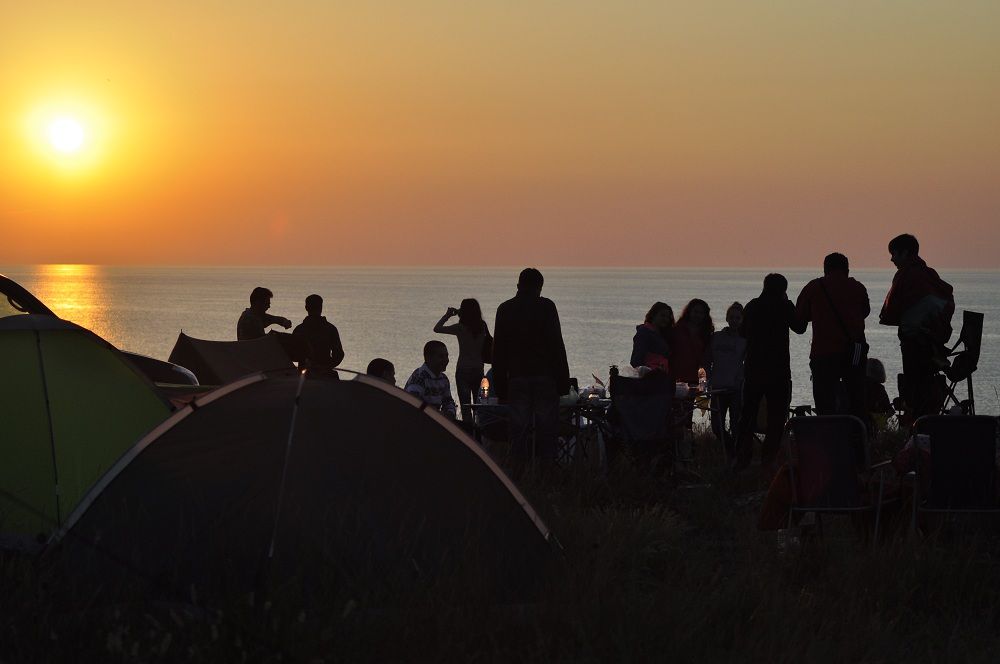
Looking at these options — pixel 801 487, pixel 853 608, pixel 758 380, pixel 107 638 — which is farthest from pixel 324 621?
pixel 758 380

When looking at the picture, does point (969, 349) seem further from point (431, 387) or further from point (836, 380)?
point (431, 387)

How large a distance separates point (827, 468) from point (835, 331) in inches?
173

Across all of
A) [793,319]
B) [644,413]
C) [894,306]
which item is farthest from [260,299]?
[894,306]

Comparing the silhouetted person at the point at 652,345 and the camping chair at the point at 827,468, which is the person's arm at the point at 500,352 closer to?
the silhouetted person at the point at 652,345

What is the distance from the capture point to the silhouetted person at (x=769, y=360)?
41.4 ft

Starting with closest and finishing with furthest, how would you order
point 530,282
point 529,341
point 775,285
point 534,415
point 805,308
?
point 530,282 < point 529,341 < point 534,415 < point 775,285 < point 805,308

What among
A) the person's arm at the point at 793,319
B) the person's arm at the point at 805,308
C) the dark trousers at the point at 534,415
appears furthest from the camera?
the person's arm at the point at 805,308

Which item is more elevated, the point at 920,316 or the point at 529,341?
the point at 920,316

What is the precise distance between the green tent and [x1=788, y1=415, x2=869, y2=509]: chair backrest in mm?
4431

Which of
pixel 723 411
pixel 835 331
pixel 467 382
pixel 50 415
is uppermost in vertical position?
pixel 835 331

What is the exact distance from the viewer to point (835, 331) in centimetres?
1267

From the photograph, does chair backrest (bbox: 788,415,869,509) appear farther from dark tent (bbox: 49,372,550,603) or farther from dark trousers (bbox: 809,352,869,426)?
dark trousers (bbox: 809,352,869,426)

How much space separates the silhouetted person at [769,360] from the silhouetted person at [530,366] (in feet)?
7.03

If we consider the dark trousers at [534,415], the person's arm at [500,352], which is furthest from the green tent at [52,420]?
the dark trousers at [534,415]
